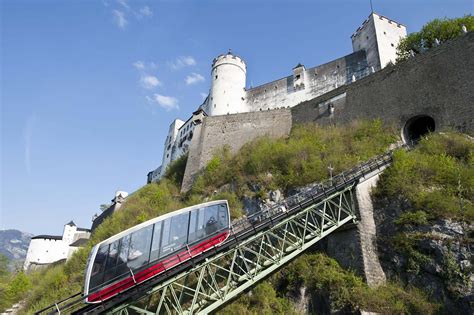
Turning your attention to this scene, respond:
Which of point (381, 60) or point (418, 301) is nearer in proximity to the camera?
point (418, 301)

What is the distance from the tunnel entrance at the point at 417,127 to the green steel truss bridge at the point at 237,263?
5.83 meters

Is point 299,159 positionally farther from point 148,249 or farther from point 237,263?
point 148,249

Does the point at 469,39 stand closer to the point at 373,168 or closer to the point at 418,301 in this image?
the point at 373,168

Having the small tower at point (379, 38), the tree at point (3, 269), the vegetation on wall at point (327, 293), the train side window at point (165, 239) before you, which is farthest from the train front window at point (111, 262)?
the tree at point (3, 269)

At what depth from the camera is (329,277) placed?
12953 millimetres

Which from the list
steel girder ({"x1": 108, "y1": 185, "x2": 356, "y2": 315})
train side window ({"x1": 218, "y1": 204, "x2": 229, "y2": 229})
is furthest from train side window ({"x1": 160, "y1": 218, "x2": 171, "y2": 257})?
train side window ({"x1": 218, "y1": 204, "x2": 229, "y2": 229})

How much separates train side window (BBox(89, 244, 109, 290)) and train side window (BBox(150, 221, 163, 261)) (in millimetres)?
1423

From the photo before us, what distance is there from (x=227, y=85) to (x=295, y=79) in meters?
8.64

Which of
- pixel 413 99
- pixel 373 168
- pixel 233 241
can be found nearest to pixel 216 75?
Result: pixel 413 99

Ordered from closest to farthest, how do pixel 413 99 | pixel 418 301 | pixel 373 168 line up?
pixel 418 301, pixel 373 168, pixel 413 99

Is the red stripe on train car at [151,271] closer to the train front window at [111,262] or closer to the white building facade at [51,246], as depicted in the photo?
the train front window at [111,262]

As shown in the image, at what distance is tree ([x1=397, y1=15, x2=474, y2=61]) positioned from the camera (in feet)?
99.3

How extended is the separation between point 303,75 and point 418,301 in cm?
3265

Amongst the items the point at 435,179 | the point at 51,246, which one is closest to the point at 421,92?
the point at 435,179
